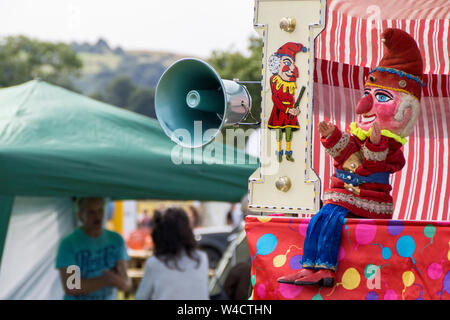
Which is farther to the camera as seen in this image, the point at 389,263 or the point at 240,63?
the point at 240,63

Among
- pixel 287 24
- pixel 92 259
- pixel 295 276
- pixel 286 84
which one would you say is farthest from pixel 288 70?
pixel 92 259

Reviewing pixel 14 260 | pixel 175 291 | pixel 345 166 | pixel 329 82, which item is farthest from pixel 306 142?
pixel 14 260

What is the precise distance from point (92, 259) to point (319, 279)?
3.16 meters

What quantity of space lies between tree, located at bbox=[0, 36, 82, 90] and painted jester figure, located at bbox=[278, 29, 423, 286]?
3041 centimetres

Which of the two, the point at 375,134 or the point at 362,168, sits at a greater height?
the point at 375,134

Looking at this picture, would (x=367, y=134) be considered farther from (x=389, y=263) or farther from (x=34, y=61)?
(x=34, y=61)

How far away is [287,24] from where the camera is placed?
2311 millimetres

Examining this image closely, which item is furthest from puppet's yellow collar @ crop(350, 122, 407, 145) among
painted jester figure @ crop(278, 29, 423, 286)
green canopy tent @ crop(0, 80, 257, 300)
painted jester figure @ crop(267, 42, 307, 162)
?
green canopy tent @ crop(0, 80, 257, 300)

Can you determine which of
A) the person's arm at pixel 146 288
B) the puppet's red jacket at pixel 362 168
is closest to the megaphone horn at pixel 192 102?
the puppet's red jacket at pixel 362 168

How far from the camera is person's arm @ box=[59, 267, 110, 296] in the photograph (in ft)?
15.6

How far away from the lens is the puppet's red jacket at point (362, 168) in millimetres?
2357

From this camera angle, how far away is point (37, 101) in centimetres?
511

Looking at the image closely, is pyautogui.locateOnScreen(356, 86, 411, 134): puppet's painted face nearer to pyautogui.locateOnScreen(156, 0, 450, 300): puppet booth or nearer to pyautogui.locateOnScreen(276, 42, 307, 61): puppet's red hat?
pyautogui.locateOnScreen(156, 0, 450, 300): puppet booth
